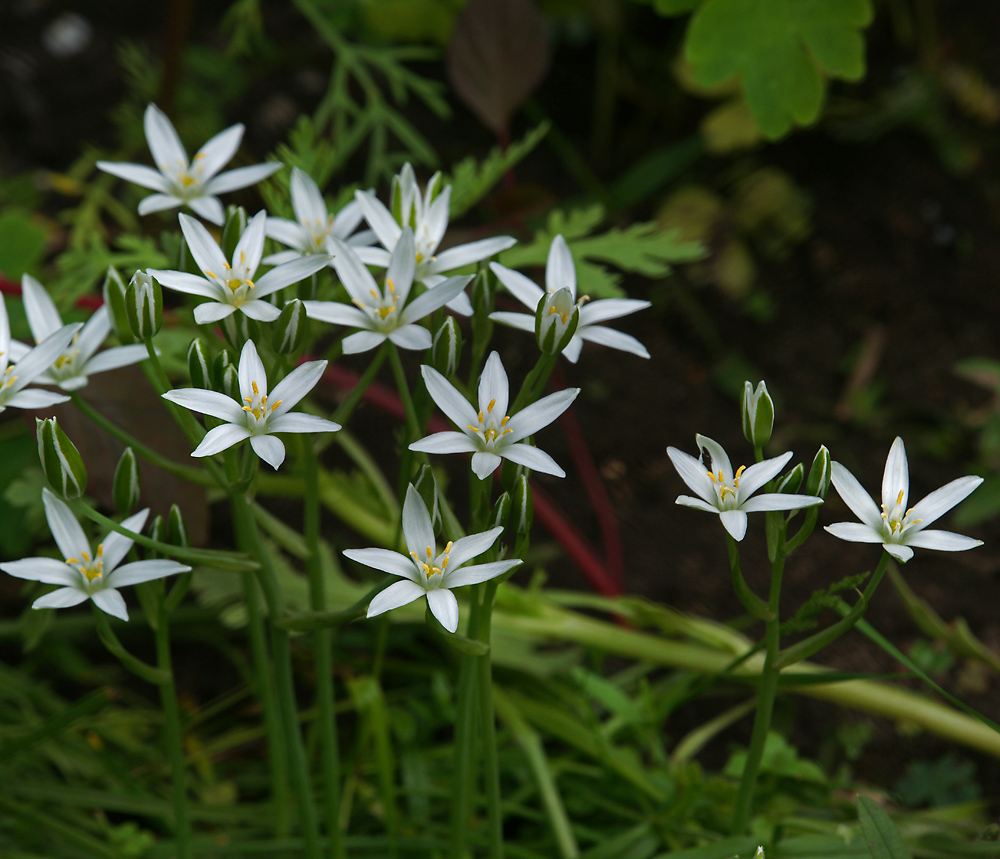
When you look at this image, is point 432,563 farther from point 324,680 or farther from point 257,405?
point 324,680

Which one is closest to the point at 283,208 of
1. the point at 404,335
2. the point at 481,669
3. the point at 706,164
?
the point at 404,335

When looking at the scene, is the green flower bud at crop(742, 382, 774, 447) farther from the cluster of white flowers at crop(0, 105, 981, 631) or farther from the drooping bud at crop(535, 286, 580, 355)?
the drooping bud at crop(535, 286, 580, 355)

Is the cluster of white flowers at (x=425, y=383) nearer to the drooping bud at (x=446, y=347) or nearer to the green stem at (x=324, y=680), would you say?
the drooping bud at (x=446, y=347)

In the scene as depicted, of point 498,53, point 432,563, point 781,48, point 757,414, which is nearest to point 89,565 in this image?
point 432,563

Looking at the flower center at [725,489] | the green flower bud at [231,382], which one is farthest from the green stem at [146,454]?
the flower center at [725,489]

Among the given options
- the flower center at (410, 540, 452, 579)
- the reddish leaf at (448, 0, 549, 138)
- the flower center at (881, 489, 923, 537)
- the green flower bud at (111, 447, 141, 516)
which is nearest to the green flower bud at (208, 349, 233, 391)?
the green flower bud at (111, 447, 141, 516)

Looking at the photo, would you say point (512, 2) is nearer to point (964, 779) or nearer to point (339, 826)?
point (339, 826)
